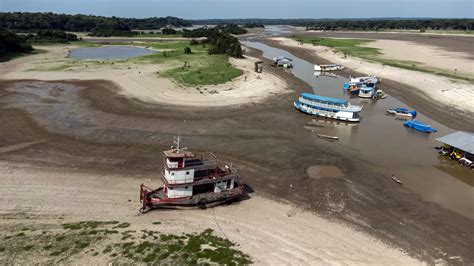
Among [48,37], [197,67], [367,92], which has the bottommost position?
[367,92]

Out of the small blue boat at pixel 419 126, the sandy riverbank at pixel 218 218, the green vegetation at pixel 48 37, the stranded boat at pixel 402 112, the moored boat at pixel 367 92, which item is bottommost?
the sandy riverbank at pixel 218 218

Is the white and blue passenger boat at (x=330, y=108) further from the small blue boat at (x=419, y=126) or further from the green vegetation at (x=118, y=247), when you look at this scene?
the green vegetation at (x=118, y=247)

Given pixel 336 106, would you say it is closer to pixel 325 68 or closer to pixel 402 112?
pixel 402 112

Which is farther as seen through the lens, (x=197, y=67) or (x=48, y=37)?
(x=48, y=37)

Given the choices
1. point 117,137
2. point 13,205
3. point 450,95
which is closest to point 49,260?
point 13,205

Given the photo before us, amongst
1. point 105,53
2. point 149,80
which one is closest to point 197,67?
point 149,80

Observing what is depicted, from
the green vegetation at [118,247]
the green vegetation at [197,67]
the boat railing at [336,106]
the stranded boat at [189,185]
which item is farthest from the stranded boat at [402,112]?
the green vegetation at [118,247]
